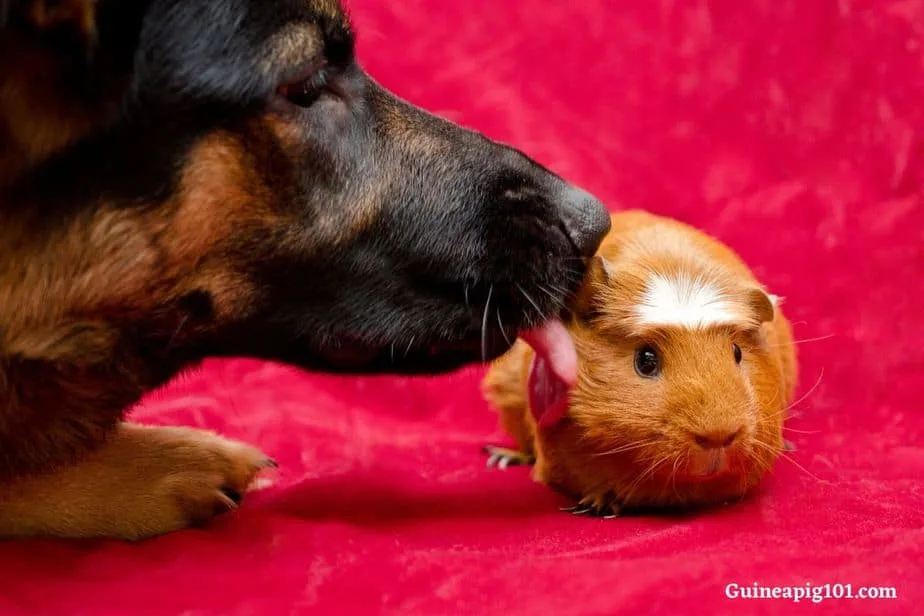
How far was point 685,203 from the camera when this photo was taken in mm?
2588

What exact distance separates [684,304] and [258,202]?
25.7 inches

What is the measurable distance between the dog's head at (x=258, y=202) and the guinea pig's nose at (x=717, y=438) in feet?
0.94

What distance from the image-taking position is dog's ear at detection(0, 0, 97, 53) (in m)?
1.26

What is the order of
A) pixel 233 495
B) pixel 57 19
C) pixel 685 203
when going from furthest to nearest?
pixel 685 203 → pixel 233 495 → pixel 57 19

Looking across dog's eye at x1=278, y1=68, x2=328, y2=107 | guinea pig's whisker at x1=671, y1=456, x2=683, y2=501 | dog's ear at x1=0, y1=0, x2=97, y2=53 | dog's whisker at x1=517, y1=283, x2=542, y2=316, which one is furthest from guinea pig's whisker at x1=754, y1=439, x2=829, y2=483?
dog's ear at x1=0, y1=0, x2=97, y2=53

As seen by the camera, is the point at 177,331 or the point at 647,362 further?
the point at 647,362

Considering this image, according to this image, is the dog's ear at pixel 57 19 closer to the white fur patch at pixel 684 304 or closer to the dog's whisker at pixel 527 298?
the dog's whisker at pixel 527 298

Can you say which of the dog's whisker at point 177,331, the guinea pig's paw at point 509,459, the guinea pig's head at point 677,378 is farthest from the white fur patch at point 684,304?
the dog's whisker at point 177,331

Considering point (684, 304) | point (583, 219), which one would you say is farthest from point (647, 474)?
point (583, 219)

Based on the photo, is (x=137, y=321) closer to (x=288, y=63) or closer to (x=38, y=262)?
(x=38, y=262)

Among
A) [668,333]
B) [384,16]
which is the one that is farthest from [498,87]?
[668,333]

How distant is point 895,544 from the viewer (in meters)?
1.40

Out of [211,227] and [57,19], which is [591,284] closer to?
[211,227]

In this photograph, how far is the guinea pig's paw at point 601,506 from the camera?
1675 mm
